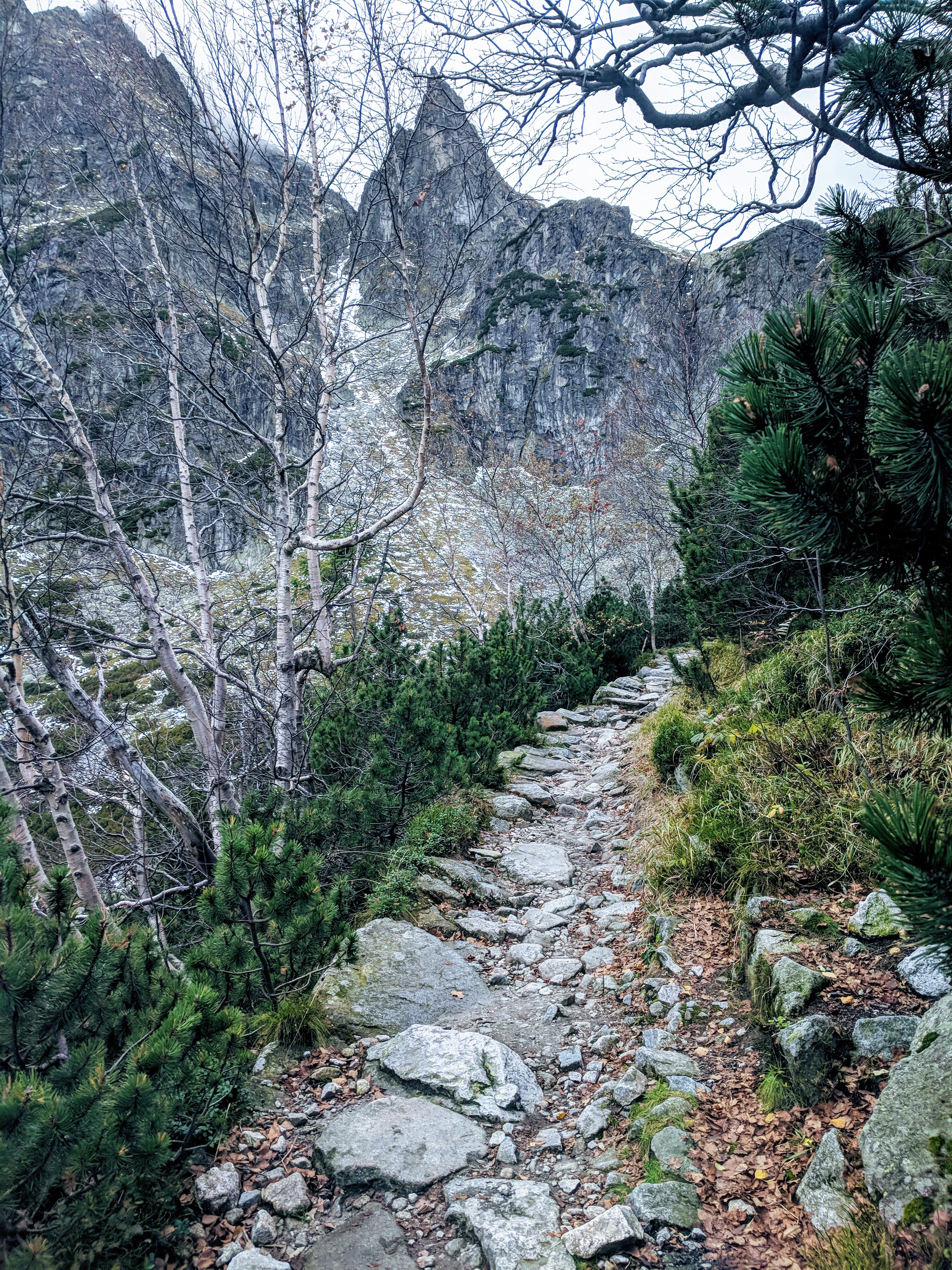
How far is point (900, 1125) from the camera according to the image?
5.97 feet

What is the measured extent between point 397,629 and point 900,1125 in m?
7.60

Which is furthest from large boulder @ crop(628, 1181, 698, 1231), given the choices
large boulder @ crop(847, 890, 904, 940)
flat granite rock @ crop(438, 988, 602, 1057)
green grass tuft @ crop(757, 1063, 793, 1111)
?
large boulder @ crop(847, 890, 904, 940)

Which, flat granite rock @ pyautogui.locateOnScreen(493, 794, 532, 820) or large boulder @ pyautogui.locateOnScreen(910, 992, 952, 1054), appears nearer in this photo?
large boulder @ pyautogui.locateOnScreen(910, 992, 952, 1054)

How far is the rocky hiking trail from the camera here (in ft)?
6.57

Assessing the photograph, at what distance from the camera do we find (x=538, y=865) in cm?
566

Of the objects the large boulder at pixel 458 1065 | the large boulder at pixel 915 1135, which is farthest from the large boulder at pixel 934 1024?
the large boulder at pixel 458 1065

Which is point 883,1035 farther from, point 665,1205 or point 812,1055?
point 665,1205

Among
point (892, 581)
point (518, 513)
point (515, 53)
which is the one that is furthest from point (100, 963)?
point (518, 513)

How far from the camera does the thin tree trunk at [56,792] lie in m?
4.38

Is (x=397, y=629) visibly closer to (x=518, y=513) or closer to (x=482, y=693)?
(x=482, y=693)

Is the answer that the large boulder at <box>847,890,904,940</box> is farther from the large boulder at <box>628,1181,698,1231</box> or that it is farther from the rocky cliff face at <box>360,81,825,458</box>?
the rocky cliff face at <box>360,81,825,458</box>

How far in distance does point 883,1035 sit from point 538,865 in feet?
11.7

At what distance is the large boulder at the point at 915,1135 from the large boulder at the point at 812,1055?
329mm

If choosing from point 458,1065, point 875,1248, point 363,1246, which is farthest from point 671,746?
point 363,1246
